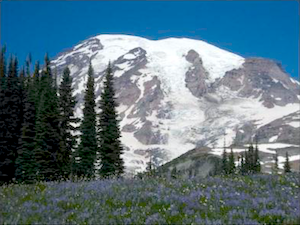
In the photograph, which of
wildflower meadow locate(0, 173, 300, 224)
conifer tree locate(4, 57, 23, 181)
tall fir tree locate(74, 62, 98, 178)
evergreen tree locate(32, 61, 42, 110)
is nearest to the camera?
wildflower meadow locate(0, 173, 300, 224)

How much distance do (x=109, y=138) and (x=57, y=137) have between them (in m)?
6.67

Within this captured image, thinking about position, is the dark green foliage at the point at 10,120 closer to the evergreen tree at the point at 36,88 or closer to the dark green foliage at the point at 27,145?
the dark green foliage at the point at 27,145

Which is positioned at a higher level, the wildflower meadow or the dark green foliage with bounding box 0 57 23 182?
the dark green foliage with bounding box 0 57 23 182

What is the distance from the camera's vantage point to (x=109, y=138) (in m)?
56.9

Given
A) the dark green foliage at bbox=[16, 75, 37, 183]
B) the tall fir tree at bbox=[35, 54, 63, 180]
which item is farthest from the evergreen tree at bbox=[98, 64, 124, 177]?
the dark green foliage at bbox=[16, 75, 37, 183]

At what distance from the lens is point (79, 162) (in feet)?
186

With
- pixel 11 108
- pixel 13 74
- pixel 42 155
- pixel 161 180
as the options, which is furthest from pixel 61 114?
pixel 161 180

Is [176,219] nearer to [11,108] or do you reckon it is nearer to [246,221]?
[246,221]

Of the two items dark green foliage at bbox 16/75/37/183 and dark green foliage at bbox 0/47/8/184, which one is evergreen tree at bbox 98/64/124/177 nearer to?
dark green foliage at bbox 16/75/37/183

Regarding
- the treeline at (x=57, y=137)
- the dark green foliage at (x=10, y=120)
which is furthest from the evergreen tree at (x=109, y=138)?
the dark green foliage at (x=10, y=120)

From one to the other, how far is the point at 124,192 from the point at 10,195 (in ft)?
10.7

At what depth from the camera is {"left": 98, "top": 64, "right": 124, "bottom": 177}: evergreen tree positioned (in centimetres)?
5564

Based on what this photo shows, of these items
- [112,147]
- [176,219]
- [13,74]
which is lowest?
[176,219]

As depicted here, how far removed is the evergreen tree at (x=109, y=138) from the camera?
183 feet
